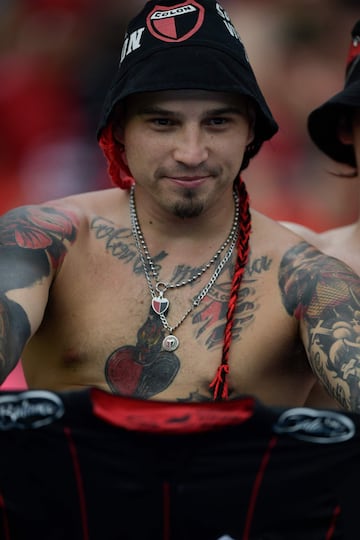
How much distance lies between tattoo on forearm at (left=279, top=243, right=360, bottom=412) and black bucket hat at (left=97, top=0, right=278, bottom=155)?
0.48 meters

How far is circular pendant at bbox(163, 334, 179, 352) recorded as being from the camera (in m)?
2.97

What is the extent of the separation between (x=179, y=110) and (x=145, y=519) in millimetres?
1285

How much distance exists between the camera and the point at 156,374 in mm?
2957

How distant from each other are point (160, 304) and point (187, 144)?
51 centimetres

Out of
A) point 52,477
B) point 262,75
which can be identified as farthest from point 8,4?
point 52,477

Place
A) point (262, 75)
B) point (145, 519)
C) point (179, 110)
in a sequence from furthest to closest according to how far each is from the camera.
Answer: point (262, 75) → point (179, 110) → point (145, 519)

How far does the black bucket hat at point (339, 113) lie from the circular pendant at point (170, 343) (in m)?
1.21

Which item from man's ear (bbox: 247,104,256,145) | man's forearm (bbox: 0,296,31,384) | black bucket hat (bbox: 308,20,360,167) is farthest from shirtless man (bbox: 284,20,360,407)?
man's forearm (bbox: 0,296,31,384)

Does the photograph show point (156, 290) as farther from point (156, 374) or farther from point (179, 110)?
point (179, 110)

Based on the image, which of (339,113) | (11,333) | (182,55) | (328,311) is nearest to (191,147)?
(182,55)

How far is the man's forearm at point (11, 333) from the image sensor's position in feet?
8.07

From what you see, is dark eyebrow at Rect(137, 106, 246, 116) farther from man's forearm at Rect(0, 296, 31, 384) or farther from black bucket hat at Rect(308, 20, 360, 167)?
black bucket hat at Rect(308, 20, 360, 167)

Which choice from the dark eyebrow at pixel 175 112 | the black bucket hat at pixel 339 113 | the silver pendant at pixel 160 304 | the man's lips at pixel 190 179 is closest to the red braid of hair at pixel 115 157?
the dark eyebrow at pixel 175 112

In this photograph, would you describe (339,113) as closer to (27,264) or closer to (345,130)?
(345,130)
